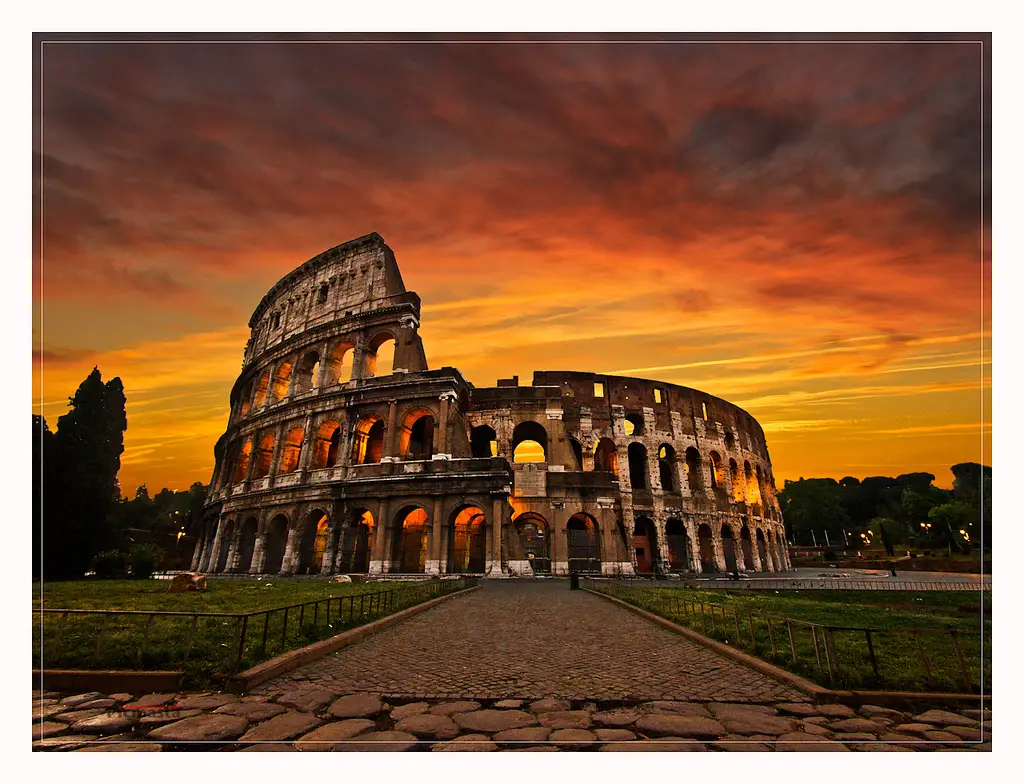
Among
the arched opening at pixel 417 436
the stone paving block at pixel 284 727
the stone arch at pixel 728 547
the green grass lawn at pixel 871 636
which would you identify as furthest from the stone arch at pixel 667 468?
the stone paving block at pixel 284 727

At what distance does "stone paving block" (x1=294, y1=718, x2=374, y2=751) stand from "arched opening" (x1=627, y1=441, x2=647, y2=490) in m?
32.2

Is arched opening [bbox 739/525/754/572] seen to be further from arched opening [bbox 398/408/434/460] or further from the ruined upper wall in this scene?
the ruined upper wall

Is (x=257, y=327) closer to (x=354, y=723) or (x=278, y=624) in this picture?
(x=278, y=624)

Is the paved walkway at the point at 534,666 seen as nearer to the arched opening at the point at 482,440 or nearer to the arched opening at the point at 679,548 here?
the arched opening at the point at 482,440

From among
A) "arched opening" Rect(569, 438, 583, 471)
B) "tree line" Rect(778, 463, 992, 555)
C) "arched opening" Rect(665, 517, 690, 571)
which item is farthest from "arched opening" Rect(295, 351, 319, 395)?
"tree line" Rect(778, 463, 992, 555)

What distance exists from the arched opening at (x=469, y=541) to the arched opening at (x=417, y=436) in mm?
3554

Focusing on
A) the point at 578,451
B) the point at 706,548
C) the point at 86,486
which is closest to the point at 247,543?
the point at 86,486

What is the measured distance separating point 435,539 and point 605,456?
1622 centimetres

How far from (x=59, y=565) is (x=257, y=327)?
803 inches

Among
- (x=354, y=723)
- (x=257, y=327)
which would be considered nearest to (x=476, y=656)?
(x=354, y=723)

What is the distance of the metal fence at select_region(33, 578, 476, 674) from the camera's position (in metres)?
4.54

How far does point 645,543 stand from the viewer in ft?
109

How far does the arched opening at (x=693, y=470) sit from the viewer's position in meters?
35.4

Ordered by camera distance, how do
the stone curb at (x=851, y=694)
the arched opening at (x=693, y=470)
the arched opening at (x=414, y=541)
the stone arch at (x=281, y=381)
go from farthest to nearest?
1. the arched opening at (x=693, y=470)
2. the stone arch at (x=281, y=381)
3. the arched opening at (x=414, y=541)
4. the stone curb at (x=851, y=694)
